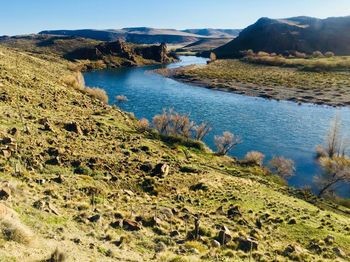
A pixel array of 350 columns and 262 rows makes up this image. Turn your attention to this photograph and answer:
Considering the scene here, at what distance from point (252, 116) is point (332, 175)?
40.2 meters

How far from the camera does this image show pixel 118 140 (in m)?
49.5

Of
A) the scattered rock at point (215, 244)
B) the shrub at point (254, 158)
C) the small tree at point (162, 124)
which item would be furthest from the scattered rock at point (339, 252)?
the small tree at point (162, 124)

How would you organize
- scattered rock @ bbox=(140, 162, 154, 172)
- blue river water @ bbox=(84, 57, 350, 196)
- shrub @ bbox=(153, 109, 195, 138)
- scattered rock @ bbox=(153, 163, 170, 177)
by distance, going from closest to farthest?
scattered rock @ bbox=(153, 163, 170, 177), scattered rock @ bbox=(140, 162, 154, 172), blue river water @ bbox=(84, 57, 350, 196), shrub @ bbox=(153, 109, 195, 138)

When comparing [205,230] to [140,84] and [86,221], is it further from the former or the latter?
[140,84]

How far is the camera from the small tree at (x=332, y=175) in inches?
2029

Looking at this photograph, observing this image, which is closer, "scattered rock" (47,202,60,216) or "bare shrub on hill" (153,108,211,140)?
"scattered rock" (47,202,60,216)

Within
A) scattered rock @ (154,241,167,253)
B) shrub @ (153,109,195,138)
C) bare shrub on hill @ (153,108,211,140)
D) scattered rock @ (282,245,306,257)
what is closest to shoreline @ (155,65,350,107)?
bare shrub on hill @ (153,108,211,140)

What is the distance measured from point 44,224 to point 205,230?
1026cm

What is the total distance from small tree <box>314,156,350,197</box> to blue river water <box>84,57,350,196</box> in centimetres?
181

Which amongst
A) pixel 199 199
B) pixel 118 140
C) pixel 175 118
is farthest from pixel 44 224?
pixel 175 118

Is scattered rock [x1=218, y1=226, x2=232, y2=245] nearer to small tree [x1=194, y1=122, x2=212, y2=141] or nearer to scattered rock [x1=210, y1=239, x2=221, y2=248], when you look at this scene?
scattered rock [x1=210, y1=239, x2=221, y2=248]

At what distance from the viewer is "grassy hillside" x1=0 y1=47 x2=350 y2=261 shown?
1906 cm

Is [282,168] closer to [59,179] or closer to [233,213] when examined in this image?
[233,213]

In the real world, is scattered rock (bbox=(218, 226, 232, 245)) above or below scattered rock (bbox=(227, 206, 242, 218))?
above
